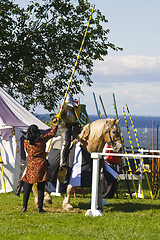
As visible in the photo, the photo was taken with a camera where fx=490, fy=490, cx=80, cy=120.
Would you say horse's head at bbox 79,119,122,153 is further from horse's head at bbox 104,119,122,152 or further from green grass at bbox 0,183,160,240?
green grass at bbox 0,183,160,240

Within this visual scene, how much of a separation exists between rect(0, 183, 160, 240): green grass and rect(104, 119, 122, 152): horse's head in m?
1.28

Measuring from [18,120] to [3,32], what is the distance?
803cm

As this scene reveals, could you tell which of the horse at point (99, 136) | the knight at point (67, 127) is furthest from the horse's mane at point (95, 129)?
the knight at point (67, 127)

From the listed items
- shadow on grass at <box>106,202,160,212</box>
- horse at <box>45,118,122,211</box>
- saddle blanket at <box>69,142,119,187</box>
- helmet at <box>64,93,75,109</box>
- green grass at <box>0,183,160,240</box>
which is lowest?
shadow on grass at <box>106,202,160,212</box>

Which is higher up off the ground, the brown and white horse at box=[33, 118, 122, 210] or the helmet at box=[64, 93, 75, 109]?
the helmet at box=[64, 93, 75, 109]

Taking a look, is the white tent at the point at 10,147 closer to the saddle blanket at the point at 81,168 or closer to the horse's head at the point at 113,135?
the saddle blanket at the point at 81,168

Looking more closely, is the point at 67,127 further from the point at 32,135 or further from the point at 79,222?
the point at 79,222

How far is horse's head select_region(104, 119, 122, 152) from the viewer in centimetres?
905

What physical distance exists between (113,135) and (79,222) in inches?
69.6

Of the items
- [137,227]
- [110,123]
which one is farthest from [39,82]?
[137,227]

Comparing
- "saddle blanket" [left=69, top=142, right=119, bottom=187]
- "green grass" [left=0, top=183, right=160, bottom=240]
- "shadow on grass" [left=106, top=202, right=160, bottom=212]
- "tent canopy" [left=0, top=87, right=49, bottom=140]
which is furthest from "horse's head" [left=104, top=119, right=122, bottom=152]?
"tent canopy" [left=0, top=87, right=49, bottom=140]

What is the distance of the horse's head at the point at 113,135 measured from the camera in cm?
905

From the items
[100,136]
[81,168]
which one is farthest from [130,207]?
A: [100,136]

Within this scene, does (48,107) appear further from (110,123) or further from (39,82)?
(110,123)
